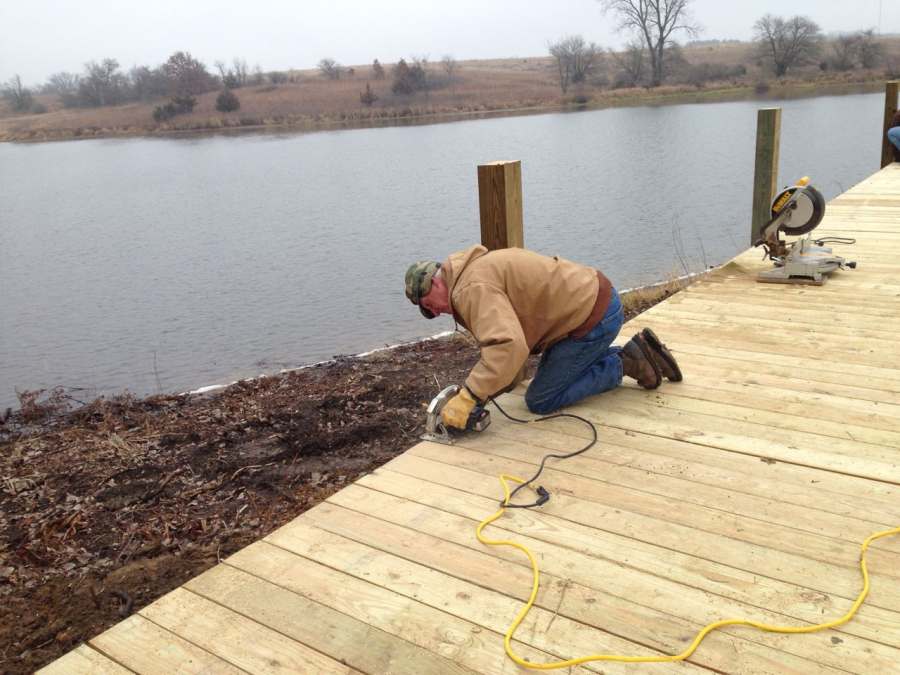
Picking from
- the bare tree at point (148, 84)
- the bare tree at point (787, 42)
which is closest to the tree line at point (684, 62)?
the bare tree at point (787, 42)

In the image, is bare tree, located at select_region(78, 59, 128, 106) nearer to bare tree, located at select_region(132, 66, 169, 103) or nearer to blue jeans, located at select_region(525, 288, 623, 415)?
bare tree, located at select_region(132, 66, 169, 103)

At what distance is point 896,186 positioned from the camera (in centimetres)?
923

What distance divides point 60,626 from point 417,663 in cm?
167

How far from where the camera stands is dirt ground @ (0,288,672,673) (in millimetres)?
3090

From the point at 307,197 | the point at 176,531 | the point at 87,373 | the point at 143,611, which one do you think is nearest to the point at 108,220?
the point at 307,197

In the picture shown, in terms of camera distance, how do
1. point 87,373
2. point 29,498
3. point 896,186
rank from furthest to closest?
point 896,186, point 87,373, point 29,498

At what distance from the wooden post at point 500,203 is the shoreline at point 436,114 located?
30595mm

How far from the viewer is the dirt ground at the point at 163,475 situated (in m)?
3.09

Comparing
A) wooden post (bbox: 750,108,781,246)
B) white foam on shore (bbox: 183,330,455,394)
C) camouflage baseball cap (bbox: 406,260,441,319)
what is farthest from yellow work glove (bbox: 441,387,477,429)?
wooden post (bbox: 750,108,781,246)

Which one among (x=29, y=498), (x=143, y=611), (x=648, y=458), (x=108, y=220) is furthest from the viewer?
(x=108, y=220)

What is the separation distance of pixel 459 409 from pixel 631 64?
54.6m

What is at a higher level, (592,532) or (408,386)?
(592,532)

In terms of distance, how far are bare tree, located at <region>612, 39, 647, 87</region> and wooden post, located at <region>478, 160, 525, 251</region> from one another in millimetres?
48039

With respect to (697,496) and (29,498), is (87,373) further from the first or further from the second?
(697,496)
